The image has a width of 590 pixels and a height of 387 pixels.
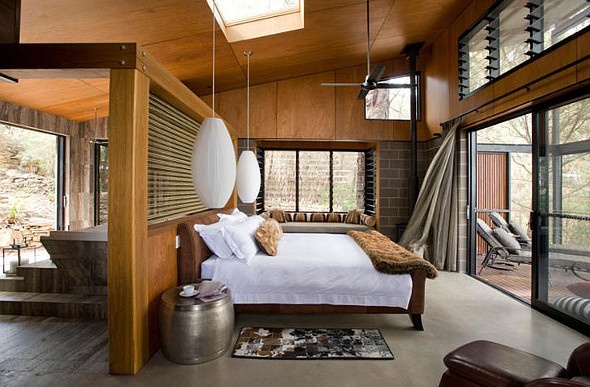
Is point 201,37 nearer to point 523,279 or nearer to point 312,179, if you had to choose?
point 312,179

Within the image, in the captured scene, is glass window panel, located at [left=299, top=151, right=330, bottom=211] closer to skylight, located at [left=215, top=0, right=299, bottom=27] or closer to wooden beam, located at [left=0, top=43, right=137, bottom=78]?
skylight, located at [left=215, top=0, right=299, bottom=27]

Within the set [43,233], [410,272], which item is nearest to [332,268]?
[410,272]

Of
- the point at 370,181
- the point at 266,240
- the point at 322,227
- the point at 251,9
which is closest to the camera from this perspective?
the point at 266,240

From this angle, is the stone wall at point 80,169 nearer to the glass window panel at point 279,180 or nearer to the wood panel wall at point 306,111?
the wood panel wall at point 306,111

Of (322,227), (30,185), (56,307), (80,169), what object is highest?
(80,169)

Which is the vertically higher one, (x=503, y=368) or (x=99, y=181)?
(x=99, y=181)

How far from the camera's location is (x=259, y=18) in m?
3.78

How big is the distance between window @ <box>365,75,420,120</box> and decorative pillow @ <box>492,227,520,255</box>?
2381mm

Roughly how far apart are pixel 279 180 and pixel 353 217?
161 cm

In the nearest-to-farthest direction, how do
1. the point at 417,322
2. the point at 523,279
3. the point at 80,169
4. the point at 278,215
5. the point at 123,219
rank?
the point at 123,219
the point at 417,322
the point at 523,279
the point at 80,169
the point at 278,215

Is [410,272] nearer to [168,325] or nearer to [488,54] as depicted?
[168,325]

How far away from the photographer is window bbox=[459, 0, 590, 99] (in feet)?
9.77

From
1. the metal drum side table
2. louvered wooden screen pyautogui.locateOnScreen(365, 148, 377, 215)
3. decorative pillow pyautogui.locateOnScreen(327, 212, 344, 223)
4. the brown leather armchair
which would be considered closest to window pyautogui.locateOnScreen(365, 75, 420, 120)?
louvered wooden screen pyautogui.locateOnScreen(365, 148, 377, 215)

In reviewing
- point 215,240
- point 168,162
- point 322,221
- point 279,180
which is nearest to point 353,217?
point 322,221
